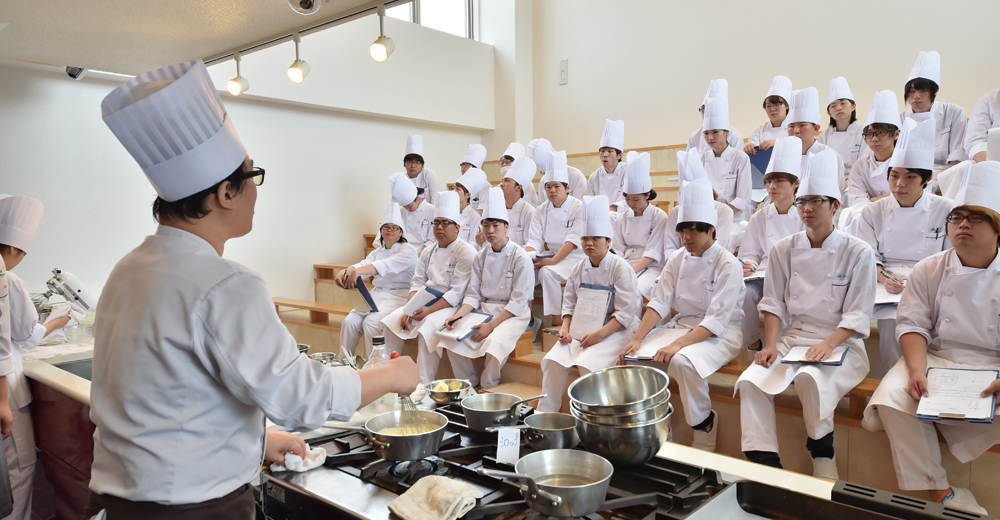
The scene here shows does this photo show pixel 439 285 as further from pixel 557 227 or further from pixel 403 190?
pixel 403 190

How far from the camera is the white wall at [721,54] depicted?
5.32 meters

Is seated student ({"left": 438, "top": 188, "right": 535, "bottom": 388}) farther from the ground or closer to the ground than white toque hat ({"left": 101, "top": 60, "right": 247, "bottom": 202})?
closer to the ground

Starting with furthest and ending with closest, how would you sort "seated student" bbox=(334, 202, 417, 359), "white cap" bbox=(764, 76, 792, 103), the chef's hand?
"white cap" bbox=(764, 76, 792, 103) < "seated student" bbox=(334, 202, 417, 359) < the chef's hand

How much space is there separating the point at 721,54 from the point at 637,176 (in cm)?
319

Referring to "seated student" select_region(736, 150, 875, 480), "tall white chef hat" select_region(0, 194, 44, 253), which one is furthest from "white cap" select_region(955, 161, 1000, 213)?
"tall white chef hat" select_region(0, 194, 44, 253)

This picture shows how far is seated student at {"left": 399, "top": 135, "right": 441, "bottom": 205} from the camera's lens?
637cm

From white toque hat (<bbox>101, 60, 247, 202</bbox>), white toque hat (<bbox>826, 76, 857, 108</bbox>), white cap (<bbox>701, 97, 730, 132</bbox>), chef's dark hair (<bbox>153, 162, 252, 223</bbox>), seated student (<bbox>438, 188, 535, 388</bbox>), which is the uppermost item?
white toque hat (<bbox>826, 76, 857, 108</bbox>)

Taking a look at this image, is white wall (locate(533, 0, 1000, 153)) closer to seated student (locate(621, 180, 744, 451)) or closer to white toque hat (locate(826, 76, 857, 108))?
white toque hat (locate(826, 76, 857, 108))

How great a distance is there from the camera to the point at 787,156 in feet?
12.0

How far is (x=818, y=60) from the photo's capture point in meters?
6.04

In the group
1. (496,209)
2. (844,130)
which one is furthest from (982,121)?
(496,209)

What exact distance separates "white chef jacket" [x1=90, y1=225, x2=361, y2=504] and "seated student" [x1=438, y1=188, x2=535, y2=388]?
9.44 ft

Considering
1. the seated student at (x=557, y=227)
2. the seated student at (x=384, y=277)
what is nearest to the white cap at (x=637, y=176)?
the seated student at (x=557, y=227)

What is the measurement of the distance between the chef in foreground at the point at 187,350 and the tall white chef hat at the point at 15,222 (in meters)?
2.08
